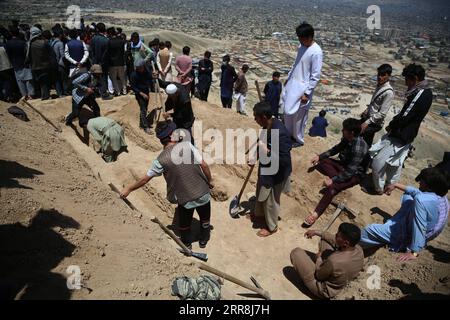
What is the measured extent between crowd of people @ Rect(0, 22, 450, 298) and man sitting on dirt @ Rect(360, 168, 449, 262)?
0.04 feet

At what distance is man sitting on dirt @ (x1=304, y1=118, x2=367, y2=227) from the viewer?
175 inches

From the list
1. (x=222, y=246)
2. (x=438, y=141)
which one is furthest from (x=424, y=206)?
(x=438, y=141)

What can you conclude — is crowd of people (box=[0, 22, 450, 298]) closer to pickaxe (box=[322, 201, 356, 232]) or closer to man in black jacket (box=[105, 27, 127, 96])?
man in black jacket (box=[105, 27, 127, 96])

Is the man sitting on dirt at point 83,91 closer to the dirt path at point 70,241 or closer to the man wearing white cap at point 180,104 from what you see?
the dirt path at point 70,241

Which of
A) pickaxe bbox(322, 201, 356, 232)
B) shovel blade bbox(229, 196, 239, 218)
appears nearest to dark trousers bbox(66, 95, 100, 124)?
shovel blade bbox(229, 196, 239, 218)

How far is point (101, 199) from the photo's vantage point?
4.57 meters

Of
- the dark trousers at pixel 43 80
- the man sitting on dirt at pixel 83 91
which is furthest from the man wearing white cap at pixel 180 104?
the dark trousers at pixel 43 80

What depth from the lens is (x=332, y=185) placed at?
15.8 ft

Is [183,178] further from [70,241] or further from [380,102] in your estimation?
[380,102]

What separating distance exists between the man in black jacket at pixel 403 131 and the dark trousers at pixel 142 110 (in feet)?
15.8

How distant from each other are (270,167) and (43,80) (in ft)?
21.2

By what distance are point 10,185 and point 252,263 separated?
3378 millimetres

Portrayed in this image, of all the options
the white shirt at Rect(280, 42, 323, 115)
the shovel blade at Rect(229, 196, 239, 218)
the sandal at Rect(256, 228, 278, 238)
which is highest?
the white shirt at Rect(280, 42, 323, 115)

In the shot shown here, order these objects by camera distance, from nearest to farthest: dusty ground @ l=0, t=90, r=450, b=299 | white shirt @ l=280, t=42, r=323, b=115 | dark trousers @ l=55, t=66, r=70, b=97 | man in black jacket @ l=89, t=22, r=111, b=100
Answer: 1. dusty ground @ l=0, t=90, r=450, b=299
2. white shirt @ l=280, t=42, r=323, b=115
3. man in black jacket @ l=89, t=22, r=111, b=100
4. dark trousers @ l=55, t=66, r=70, b=97
